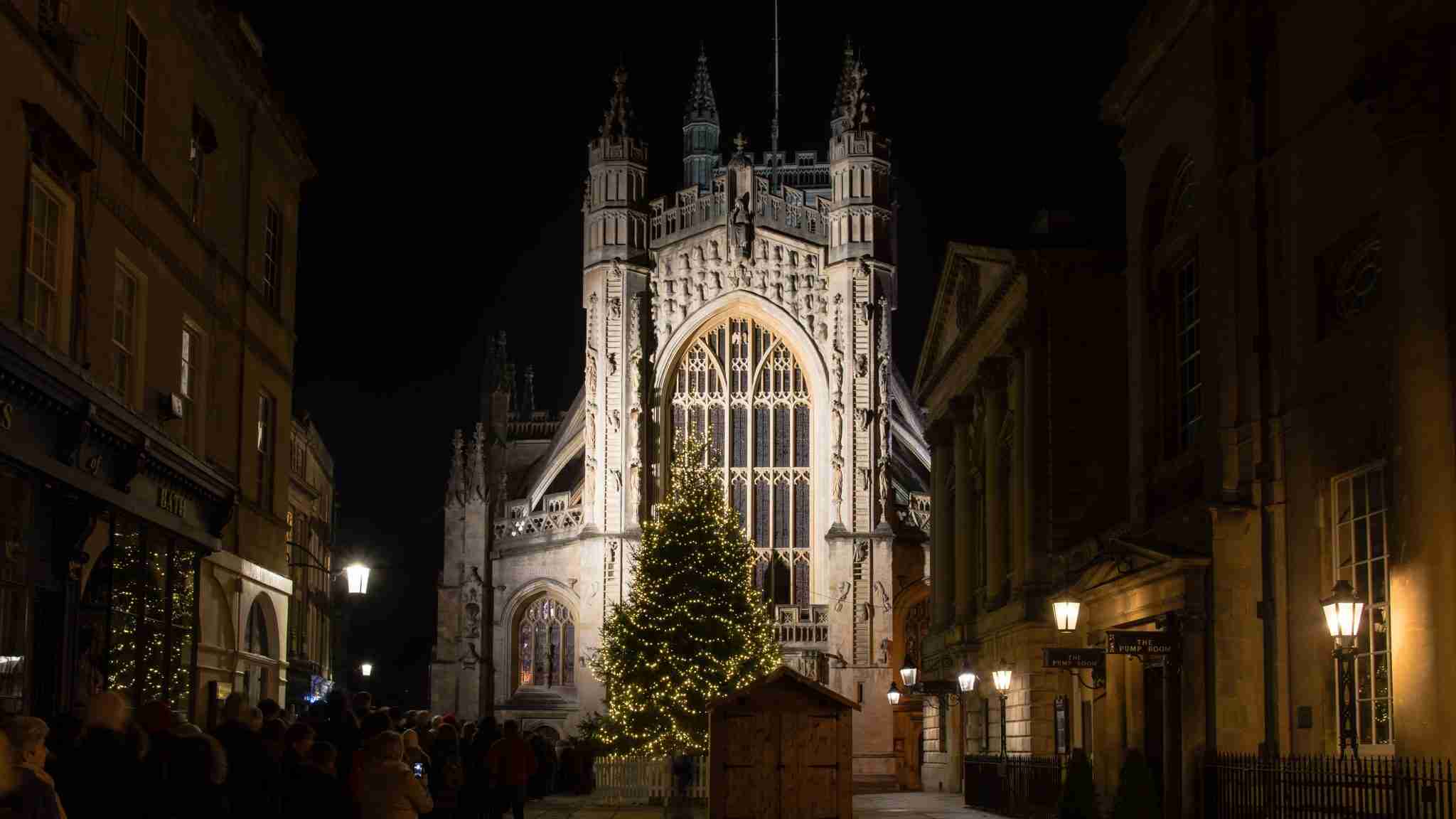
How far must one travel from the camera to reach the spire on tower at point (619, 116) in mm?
57062

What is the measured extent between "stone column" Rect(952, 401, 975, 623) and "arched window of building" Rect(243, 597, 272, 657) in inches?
681

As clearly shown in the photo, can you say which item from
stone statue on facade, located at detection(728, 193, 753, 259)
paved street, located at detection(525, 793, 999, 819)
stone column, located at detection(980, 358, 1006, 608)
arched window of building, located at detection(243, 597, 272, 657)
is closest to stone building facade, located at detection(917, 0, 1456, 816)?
paved street, located at detection(525, 793, 999, 819)

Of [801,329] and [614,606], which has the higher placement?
[801,329]

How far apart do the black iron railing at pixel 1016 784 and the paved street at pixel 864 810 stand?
33 centimetres

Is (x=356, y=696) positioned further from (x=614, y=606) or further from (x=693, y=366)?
(x=693, y=366)

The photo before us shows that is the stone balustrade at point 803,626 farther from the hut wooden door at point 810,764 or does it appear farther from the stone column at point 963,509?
the hut wooden door at point 810,764

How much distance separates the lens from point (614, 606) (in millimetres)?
48188

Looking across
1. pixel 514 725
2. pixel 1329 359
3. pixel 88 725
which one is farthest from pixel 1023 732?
pixel 88 725

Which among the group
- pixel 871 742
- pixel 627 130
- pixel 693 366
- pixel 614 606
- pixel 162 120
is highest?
pixel 627 130

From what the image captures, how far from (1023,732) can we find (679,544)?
638 inches

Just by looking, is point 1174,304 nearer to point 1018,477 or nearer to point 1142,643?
point 1142,643

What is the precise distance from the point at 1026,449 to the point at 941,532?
10.7m

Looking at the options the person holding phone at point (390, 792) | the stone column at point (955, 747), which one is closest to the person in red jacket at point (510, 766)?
the person holding phone at point (390, 792)

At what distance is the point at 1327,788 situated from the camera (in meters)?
16.6
